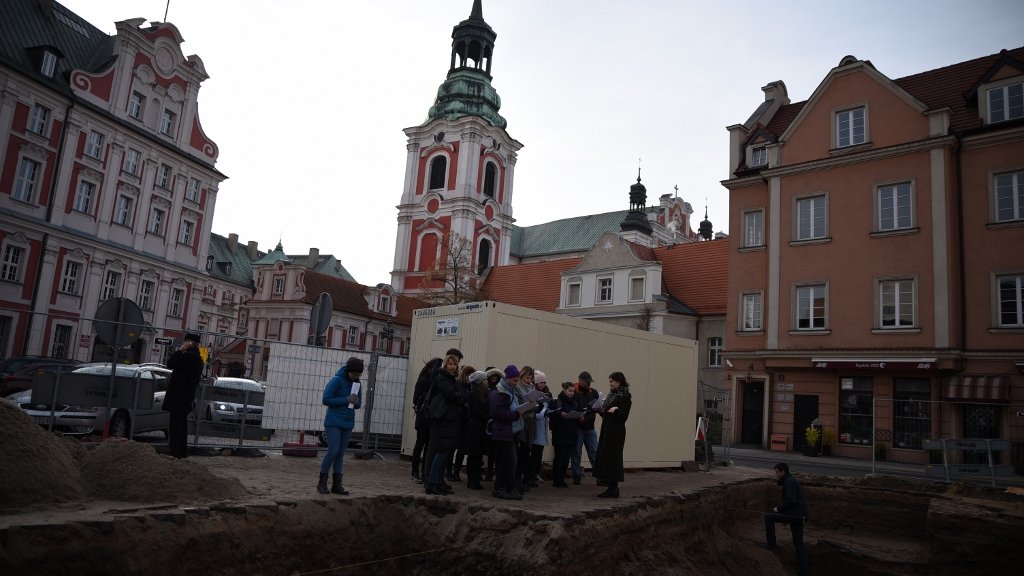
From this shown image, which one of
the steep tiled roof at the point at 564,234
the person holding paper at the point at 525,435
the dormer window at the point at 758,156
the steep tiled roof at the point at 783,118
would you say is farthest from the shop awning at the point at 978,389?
the steep tiled roof at the point at 564,234

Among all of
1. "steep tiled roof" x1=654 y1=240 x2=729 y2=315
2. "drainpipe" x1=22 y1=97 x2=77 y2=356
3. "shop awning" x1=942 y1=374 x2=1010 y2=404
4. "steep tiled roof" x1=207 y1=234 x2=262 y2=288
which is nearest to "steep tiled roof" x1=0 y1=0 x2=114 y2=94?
"drainpipe" x1=22 y1=97 x2=77 y2=356

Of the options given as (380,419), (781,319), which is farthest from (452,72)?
(380,419)

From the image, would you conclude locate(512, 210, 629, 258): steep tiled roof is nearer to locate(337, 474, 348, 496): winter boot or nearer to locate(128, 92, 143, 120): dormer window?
locate(128, 92, 143, 120): dormer window

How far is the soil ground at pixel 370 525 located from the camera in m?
6.37

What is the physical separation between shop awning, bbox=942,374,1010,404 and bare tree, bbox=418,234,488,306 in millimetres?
28739

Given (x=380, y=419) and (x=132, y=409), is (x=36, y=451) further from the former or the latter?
(x=380, y=419)

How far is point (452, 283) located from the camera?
51281 millimetres

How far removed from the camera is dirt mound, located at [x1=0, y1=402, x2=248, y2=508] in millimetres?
6648

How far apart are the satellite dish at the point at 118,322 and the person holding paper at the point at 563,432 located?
6.64 metres

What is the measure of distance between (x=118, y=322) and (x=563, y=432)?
23.8ft

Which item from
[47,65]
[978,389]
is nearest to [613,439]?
[978,389]

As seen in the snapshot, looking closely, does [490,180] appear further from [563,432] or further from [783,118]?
[563,432]

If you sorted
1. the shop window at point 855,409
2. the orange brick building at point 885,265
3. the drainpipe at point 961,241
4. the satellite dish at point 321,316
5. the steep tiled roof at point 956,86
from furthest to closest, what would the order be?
the steep tiled roof at point 956,86
the shop window at point 855,409
the drainpipe at point 961,241
the orange brick building at point 885,265
the satellite dish at point 321,316

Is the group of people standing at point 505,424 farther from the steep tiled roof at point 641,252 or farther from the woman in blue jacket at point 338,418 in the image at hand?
the steep tiled roof at point 641,252
